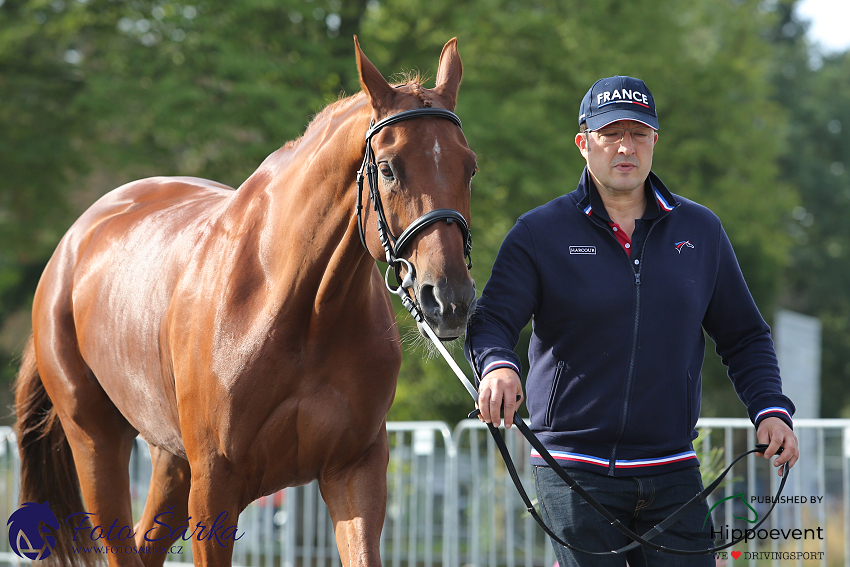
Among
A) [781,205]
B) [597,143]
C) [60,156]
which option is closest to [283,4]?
[60,156]

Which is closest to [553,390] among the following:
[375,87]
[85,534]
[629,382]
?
[629,382]

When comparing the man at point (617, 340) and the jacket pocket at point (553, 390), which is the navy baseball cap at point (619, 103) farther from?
the jacket pocket at point (553, 390)

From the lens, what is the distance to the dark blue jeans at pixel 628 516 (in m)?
2.56

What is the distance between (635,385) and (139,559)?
279 cm

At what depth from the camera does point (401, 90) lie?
2762 mm

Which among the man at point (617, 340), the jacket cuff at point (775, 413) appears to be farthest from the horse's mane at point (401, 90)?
the jacket cuff at point (775, 413)

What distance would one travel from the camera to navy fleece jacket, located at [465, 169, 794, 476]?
8.54 ft

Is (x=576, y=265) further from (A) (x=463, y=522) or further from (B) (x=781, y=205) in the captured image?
(B) (x=781, y=205)

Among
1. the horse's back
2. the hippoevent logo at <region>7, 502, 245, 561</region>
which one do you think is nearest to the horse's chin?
the horse's back

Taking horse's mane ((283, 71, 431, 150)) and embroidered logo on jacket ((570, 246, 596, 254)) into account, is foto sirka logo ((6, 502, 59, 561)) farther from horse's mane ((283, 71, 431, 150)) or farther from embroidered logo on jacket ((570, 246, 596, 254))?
embroidered logo on jacket ((570, 246, 596, 254))

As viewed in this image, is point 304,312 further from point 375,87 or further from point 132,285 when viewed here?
point 132,285

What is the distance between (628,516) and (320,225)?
141 centimetres

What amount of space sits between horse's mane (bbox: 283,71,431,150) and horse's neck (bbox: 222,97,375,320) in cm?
3

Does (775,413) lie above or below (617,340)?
below
